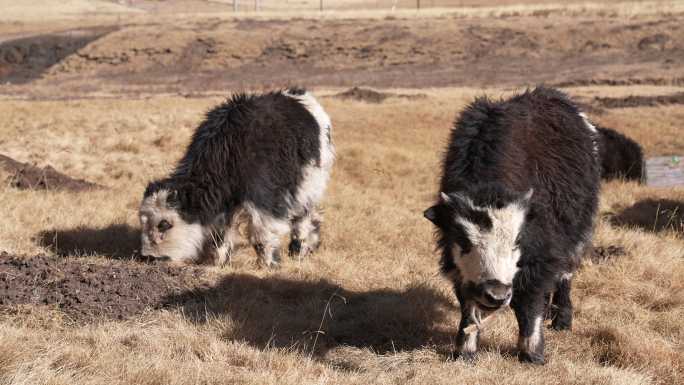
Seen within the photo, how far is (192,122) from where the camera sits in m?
19.9

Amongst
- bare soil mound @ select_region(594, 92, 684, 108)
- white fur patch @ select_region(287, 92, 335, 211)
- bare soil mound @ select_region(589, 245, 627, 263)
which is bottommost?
bare soil mound @ select_region(589, 245, 627, 263)

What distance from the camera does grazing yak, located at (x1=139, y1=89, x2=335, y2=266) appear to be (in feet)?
30.6

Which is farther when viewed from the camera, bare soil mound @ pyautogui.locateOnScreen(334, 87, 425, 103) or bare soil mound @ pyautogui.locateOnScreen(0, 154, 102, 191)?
bare soil mound @ pyautogui.locateOnScreen(334, 87, 425, 103)

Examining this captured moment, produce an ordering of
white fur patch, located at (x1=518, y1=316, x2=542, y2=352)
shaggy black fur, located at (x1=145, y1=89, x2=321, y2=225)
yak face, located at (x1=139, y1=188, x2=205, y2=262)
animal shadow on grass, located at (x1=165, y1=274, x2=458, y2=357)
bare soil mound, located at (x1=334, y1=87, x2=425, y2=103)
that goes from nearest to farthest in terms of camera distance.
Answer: white fur patch, located at (x1=518, y1=316, x2=542, y2=352) < animal shadow on grass, located at (x1=165, y1=274, x2=458, y2=357) < yak face, located at (x1=139, y1=188, x2=205, y2=262) < shaggy black fur, located at (x1=145, y1=89, x2=321, y2=225) < bare soil mound, located at (x1=334, y1=87, x2=425, y2=103)

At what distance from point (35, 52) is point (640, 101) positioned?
41.6m

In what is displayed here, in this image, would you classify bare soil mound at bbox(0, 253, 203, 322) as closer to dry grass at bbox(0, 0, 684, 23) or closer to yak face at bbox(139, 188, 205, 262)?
yak face at bbox(139, 188, 205, 262)

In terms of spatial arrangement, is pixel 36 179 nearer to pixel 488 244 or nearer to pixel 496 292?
pixel 488 244

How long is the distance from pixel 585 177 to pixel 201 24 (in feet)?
185

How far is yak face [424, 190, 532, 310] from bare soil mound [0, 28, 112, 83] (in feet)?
148

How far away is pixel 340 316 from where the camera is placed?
25.0 feet

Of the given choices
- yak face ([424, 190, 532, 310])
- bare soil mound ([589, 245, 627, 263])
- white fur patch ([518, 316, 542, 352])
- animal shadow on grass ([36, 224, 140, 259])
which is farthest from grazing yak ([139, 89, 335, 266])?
yak face ([424, 190, 532, 310])

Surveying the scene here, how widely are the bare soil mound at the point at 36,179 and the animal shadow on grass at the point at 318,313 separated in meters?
5.96

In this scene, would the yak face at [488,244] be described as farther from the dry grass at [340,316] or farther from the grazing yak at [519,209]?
the dry grass at [340,316]

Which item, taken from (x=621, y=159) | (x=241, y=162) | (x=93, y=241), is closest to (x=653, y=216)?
(x=621, y=159)
